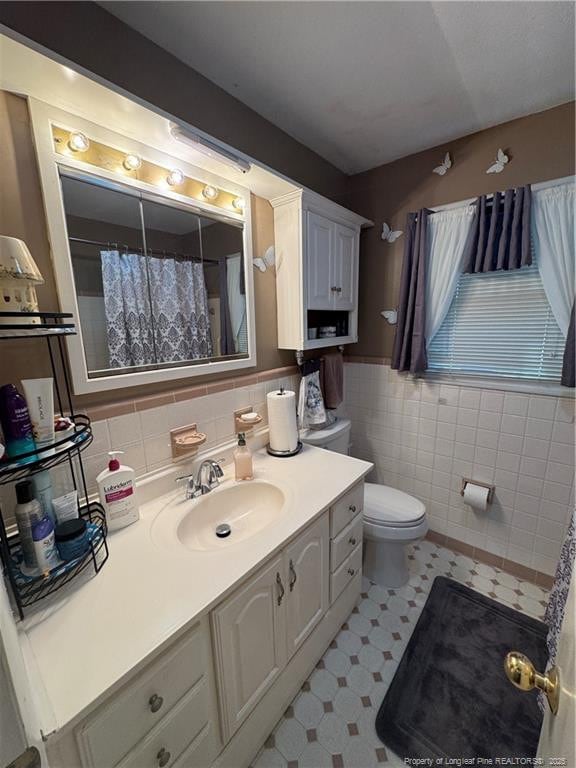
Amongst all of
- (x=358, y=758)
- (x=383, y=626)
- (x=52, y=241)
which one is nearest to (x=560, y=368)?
(x=383, y=626)

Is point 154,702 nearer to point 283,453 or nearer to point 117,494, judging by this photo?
point 117,494

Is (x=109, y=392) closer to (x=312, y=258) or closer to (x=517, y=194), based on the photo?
(x=312, y=258)

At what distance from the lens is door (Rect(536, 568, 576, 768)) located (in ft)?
1.43

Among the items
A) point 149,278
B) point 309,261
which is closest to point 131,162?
point 149,278

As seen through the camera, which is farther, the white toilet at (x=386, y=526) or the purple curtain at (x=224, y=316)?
the white toilet at (x=386, y=526)

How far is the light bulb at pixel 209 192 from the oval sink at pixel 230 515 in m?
1.21

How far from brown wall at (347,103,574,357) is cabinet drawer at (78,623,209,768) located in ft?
5.92

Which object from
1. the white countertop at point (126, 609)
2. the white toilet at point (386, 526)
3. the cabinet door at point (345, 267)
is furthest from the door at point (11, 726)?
the cabinet door at point (345, 267)

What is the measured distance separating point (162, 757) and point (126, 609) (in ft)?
1.17

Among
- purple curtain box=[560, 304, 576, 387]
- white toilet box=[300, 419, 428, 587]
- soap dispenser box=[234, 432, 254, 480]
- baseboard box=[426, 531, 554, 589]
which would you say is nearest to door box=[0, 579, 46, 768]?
soap dispenser box=[234, 432, 254, 480]

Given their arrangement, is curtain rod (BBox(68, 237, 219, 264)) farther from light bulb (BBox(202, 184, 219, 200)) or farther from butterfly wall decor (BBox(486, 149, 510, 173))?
butterfly wall decor (BBox(486, 149, 510, 173))

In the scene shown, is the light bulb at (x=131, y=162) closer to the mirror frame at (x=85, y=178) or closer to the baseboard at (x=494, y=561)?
the mirror frame at (x=85, y=178)

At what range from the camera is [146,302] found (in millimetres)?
1131

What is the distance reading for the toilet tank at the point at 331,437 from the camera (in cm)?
174
